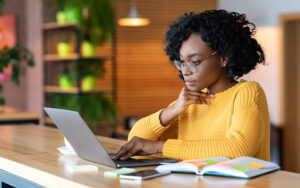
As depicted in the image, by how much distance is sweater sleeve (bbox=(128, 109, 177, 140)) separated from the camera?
2357 millimetres

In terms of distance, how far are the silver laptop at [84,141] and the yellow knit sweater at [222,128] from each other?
13 centimetres

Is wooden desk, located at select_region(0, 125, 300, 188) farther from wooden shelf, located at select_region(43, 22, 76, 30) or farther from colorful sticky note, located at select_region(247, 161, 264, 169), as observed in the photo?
wooden shelf, located at select_region(43, 22, 76, 30)

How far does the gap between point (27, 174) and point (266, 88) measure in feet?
16.1

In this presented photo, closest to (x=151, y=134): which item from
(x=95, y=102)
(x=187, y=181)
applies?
(x=187, y=181)

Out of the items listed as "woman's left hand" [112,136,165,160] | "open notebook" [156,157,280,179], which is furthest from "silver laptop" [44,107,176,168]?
"open notebook" [156,157,280,179]

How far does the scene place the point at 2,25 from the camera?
23.6 ft

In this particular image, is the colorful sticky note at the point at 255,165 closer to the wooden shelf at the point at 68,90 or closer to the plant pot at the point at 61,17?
the wooden shelf at the point at 68,90

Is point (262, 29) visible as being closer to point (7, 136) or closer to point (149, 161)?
point (7, 136)

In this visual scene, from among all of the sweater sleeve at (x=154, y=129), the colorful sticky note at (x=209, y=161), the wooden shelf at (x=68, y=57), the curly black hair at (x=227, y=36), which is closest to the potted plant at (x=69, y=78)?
the wooden shelf at (x=68, y=57)

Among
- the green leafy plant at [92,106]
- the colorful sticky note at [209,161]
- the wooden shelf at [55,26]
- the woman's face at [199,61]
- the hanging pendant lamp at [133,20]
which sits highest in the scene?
the hanging pendant lamp at [133,20]

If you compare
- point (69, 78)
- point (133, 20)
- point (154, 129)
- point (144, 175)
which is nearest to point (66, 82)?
point (69, 78)

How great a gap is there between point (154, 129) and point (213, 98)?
1.02ft

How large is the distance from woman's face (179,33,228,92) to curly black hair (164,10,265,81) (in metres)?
0.02

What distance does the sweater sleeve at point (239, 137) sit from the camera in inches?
75.2
